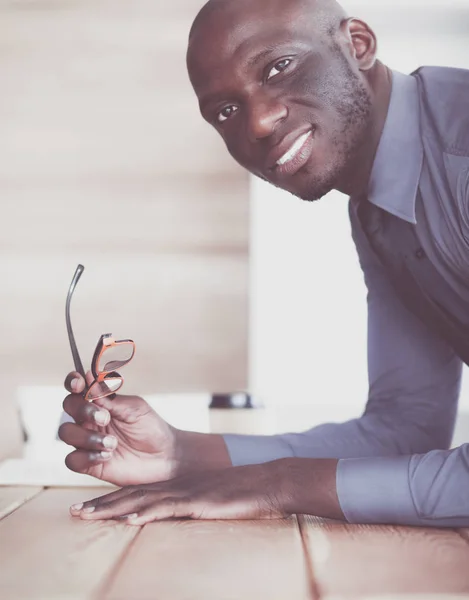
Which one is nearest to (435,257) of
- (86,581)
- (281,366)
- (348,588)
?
(348,588)

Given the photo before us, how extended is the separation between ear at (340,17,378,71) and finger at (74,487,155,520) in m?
0.78

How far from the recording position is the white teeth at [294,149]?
1.16 m

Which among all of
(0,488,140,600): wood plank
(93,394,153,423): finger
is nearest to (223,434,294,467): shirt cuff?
(93,394,153,423): finger

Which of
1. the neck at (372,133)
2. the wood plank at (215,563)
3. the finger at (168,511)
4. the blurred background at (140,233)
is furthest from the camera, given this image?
the blurred background at (140,233)

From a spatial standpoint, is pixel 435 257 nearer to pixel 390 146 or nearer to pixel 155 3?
pixel 390 146

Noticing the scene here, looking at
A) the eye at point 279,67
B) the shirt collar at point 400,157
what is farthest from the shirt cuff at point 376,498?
the eye at point 279,67

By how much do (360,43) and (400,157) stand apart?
0.22 metres

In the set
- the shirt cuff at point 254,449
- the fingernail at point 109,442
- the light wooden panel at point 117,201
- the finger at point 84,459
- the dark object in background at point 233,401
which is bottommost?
the dark object in background at point 233,401

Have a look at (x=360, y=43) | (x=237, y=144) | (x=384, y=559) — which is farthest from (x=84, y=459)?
(x=360, y=43)

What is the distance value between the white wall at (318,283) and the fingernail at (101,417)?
1060 millimetres

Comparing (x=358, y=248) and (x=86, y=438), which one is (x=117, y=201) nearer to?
(x=358, y=248)

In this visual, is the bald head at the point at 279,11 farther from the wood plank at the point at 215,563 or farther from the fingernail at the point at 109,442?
the wood plank at the point at 215,563

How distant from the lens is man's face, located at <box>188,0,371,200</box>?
112 cm

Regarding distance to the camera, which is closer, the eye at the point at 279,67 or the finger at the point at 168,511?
the finger at the point at 168,511
